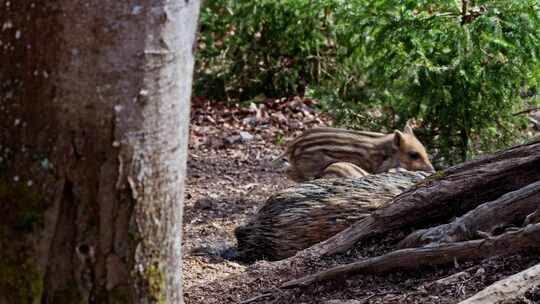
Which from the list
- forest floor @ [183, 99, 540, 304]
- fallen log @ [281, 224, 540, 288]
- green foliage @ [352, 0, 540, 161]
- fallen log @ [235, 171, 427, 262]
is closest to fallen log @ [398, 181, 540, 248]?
fallen log @ [281, 224, 540, 288]

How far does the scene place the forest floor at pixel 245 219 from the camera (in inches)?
133

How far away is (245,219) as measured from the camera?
22.6ft

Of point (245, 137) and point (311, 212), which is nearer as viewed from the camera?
point (311, 212)

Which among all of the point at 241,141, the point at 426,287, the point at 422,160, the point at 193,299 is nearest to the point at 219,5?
the point at 241,141

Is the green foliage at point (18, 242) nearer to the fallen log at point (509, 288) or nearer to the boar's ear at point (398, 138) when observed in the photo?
the fallen log at point (509, 288)

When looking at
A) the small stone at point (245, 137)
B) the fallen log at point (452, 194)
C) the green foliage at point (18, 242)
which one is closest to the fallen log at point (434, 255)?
the fallen log at point (452, 194)

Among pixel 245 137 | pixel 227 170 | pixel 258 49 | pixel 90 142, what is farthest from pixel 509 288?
pixel 258 49

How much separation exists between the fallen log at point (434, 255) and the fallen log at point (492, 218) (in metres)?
0.15

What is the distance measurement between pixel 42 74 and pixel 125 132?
A: 0.24m

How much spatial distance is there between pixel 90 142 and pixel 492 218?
1883 millimetres

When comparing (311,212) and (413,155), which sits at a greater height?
(413,155)

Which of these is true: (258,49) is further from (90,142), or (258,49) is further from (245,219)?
(90,142)

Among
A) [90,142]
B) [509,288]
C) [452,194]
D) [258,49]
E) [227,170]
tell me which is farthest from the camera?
[258,49]

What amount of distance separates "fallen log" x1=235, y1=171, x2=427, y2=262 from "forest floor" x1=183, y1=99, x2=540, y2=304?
0.21 meters
